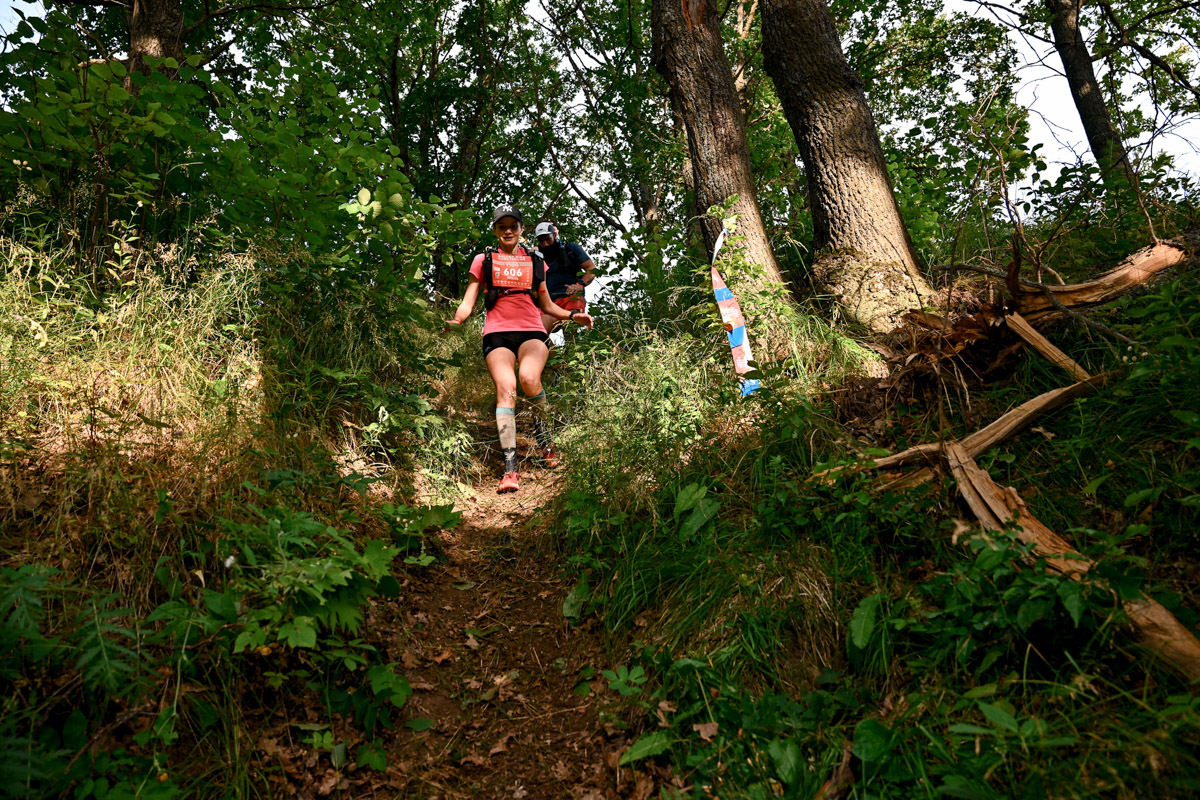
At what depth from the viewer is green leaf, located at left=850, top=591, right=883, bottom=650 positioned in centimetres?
220

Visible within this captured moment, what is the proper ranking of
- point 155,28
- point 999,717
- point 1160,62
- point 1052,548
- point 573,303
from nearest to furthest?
point 999,717, point 1052,548, point 1160,62, point 155,28, point 573,303

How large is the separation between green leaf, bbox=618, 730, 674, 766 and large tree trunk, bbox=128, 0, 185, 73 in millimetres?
6908

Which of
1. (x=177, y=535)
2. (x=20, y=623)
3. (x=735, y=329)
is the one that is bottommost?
(x=20, y=623)

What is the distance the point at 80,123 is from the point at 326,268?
1.47 metres

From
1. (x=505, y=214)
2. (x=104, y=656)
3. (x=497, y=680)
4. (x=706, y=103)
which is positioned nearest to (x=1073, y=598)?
(x=497, y=680)

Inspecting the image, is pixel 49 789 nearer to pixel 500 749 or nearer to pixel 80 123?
pixel 500 749

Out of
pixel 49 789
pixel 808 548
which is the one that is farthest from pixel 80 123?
pixel 808 548

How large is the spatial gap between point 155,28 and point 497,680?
658 cm

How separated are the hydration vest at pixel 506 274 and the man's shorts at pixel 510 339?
29 centimetres

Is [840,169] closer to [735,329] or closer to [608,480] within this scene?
[735,329]

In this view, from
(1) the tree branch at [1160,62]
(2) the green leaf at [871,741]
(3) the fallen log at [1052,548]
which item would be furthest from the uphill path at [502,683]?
(1) the tree branch at [1160,62]

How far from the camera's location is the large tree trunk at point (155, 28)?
18.5 ft

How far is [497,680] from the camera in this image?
Answer: 290 cm

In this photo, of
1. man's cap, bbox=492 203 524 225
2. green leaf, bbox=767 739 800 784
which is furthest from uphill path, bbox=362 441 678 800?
man's cap, bbox=492 203 524 225
